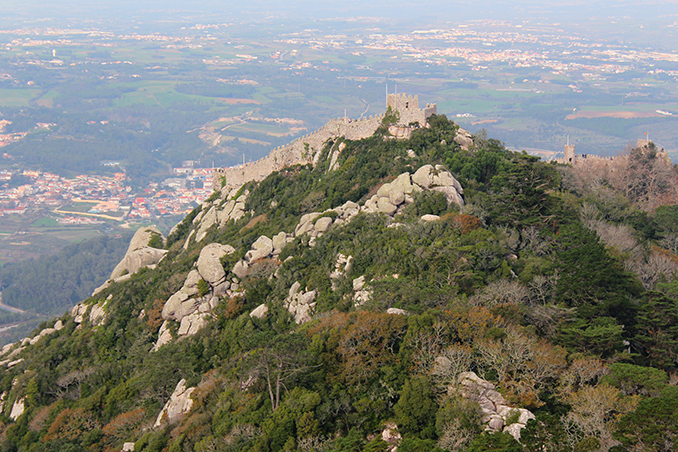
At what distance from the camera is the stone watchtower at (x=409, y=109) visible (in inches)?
1864

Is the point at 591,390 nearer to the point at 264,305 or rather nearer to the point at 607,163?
the point at 264,305

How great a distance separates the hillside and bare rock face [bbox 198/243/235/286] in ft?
0.46

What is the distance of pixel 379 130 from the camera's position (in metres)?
49.1

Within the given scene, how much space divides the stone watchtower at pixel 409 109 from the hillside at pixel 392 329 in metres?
1.42

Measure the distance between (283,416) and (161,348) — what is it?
14472mm

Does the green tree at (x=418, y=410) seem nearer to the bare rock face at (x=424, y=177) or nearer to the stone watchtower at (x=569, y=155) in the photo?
the bare rock face at (x=424, y=177)

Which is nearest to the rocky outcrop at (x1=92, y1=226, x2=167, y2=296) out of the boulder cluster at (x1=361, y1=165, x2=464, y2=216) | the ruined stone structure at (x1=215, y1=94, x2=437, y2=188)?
the ruined stone structure at (x1=215, y1=94, x2=437, y2=188)

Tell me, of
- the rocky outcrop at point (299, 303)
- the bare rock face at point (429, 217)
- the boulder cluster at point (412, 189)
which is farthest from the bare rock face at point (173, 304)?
the bare rock face at point (429, 217)

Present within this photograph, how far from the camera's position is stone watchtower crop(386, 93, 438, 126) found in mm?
47334

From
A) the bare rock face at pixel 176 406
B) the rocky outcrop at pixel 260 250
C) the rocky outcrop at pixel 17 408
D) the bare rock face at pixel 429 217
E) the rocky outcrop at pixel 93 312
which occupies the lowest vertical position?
the rocky outcrop at pixel 17 408

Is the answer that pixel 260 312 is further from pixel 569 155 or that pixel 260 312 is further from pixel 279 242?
pixel 569 155

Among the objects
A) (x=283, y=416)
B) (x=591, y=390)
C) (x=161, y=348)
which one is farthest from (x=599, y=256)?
(x=161, y=348)

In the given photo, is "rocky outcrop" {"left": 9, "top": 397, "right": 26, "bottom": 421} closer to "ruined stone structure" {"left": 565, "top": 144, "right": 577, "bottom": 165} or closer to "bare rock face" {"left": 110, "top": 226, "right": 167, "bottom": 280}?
"bare rock face" {"left": 110, "top": 226, "right": 167, "bottom": 280}

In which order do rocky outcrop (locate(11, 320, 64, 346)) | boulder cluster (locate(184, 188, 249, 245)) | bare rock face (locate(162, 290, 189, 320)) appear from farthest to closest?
boulder cluster (locate(184, 188, 249, 245)), rocky outcrop (locate(11, 320, 64, 346)), bare rock face (locate(162, 290, 189, 320))
